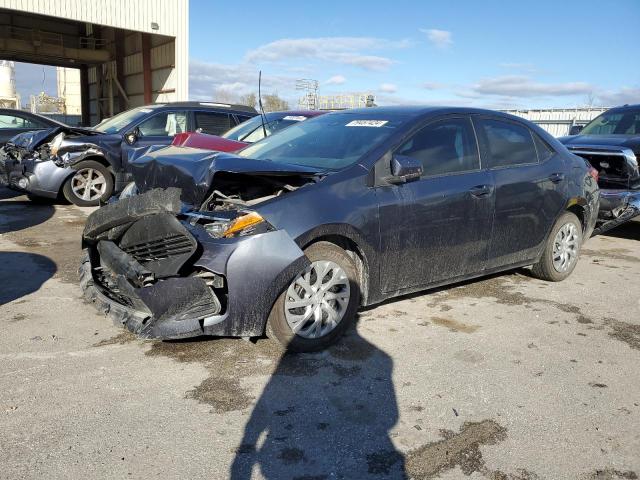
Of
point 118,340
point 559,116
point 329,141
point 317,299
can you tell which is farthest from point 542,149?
point 559,116

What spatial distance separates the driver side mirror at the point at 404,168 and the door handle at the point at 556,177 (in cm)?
183

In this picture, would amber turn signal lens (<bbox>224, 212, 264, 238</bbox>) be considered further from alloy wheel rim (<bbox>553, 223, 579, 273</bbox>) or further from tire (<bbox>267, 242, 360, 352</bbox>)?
alloy wheel rim (<bbox>553, 223, 579, 273</bbox>)

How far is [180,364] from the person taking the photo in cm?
343

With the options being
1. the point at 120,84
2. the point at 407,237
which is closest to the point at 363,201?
the point at 407,237

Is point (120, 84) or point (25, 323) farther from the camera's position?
point (120, 84)

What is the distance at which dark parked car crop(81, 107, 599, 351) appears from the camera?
127 inches

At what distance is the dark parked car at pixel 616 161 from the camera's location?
6863mm

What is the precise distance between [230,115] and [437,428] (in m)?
8.24

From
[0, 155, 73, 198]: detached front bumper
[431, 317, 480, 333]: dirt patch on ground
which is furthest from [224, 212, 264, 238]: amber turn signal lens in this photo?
[0, 155, 73, 198]: detached front bumper

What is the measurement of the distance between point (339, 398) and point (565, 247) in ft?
11.4

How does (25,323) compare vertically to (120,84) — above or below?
below

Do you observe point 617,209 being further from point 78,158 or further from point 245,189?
point 78,158

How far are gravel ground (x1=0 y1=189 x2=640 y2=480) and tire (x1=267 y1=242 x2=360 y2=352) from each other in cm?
12

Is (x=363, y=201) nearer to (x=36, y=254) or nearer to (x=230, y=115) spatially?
(x=36, y=254)
